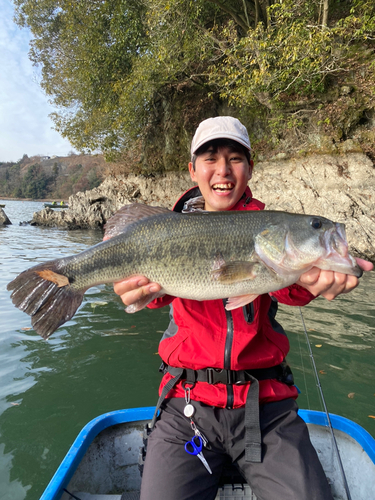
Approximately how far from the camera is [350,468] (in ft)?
8.68

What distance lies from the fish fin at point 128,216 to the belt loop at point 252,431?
154cm

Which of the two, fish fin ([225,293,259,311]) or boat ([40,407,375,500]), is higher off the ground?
fish fin ([225,293,259,311])

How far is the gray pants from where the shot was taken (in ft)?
6.04

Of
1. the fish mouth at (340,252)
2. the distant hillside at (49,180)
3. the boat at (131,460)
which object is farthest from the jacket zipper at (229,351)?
the distant hillside at (49,180)

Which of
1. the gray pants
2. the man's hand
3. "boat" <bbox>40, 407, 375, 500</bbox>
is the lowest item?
"boat" <bbox>40, 407, 375, 500</bbox>

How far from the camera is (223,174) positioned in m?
2.64

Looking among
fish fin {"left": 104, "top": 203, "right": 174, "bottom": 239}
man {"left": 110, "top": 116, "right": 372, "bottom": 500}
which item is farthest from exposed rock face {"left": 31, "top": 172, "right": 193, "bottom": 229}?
man {"left": 110, "top": 116, "right": 372, "bottom": 500}

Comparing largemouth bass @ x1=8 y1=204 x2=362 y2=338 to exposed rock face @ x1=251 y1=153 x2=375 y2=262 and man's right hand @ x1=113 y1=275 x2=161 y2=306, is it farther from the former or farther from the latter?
exposed rock face @ x1=251 y1=153 x2=375 y2=262

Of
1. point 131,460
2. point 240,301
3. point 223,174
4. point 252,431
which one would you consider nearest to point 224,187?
point 223,174

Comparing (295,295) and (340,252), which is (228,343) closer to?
(295,295)

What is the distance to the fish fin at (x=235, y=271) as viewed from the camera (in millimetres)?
2201

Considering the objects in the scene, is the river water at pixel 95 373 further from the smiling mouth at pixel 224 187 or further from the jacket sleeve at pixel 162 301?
the smiling mouth at pixel 224 187

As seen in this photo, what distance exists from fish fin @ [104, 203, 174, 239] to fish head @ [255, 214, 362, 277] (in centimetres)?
88

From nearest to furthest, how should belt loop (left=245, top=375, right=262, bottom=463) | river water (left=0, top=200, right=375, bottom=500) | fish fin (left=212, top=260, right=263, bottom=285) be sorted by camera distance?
belt loop (left=245, top=375, right=262, bottom=463) < fish fin (left=212, top=260, right=263, bottom=285) < river water (left=0, top=200, right=375, bottom=500)
